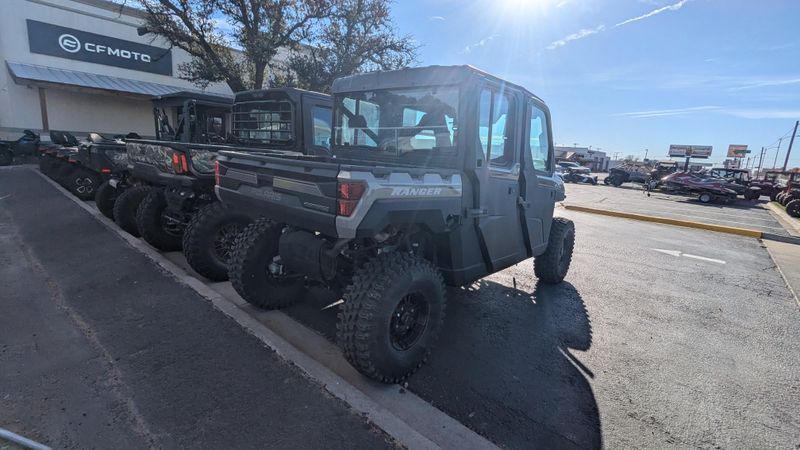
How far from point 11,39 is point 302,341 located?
85.5ft

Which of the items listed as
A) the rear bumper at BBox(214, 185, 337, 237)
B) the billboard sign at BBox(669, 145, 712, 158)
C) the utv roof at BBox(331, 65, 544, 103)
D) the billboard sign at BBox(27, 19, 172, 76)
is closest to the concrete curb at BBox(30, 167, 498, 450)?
the rear bumper at BBox(214, 185, 337, 237)

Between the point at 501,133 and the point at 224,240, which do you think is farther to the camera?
the point at 224,240

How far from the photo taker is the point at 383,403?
2689 mm

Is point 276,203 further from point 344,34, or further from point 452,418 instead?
point 344,34

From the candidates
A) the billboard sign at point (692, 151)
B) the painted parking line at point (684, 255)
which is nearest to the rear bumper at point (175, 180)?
the painted parking line at point (684, 255)

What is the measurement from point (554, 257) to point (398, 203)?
11.0 ft

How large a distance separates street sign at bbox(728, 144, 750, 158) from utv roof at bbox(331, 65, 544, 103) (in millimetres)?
77548

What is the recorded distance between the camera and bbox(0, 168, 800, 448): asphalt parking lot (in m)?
2.45

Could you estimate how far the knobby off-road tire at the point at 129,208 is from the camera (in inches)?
240

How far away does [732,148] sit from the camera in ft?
201

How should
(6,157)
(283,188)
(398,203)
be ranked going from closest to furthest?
(398,203) → (283,188) → (6,157)

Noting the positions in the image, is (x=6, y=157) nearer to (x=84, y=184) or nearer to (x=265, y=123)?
(x=84, y=184)

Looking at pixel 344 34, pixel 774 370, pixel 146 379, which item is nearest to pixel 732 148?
pixel 344 34

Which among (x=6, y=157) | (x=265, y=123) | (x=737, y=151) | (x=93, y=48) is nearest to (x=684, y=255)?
(x=265, y=123)
